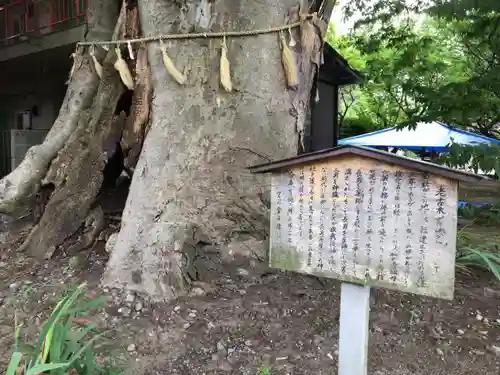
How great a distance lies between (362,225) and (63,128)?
12.2 feet

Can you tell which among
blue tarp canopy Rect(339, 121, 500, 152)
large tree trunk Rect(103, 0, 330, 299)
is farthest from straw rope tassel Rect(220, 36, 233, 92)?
blue tarp canopy Rect(339, 121, 500, 152)

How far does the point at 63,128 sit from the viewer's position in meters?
4.98

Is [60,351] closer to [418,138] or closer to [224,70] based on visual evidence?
[224,70]

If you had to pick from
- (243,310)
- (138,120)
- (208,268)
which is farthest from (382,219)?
(138,120)

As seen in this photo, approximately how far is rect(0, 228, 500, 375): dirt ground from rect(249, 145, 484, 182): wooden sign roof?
44.6 inches

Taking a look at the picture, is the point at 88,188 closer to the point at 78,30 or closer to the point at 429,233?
the point at 429,233

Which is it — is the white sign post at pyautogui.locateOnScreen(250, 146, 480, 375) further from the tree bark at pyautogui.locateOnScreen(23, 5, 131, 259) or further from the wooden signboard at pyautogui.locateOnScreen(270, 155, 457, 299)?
the tree bark at pyautogui.locateOnScreen(23, 5, 131, 259)

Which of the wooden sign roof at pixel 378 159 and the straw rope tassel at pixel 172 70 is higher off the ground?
the straw rope tassel at pixel 172 70

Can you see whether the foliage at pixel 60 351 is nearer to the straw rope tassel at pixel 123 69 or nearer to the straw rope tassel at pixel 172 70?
the straw rope tassel at pixel 172 70

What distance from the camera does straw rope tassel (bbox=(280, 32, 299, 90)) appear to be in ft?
12.4

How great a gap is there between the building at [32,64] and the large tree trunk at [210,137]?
525 centimetres

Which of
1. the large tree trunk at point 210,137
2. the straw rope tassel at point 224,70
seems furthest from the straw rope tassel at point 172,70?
the straw rope tassel at point 224,70

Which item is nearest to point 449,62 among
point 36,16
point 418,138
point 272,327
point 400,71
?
point 418,138

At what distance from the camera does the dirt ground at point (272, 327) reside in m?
2.76
